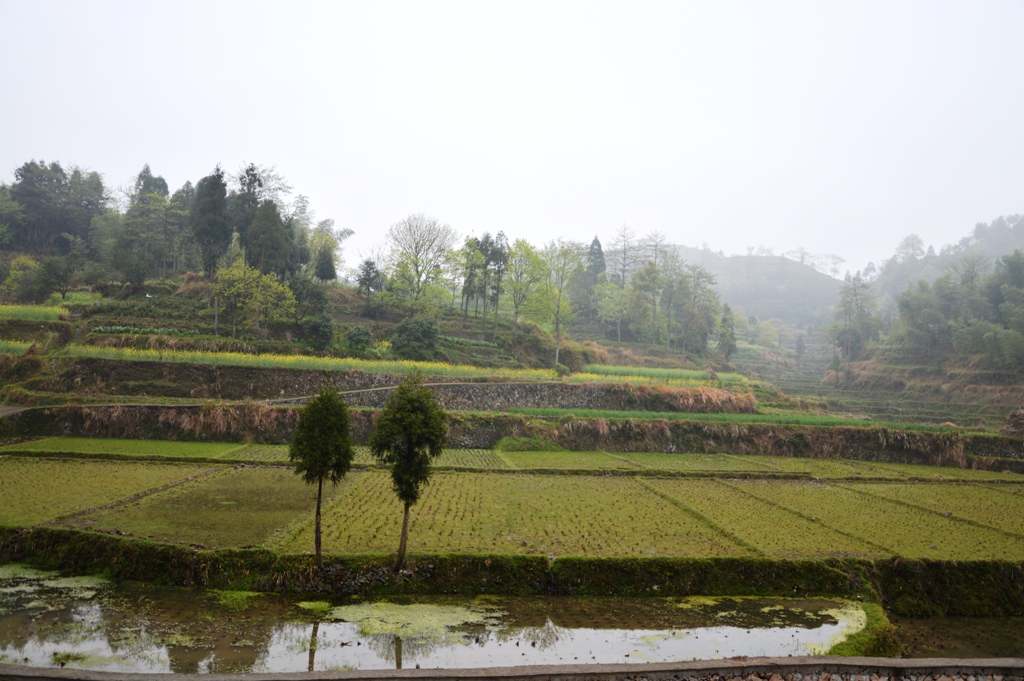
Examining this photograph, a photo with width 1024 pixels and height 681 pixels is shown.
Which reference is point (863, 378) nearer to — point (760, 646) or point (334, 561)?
point (760, 646)

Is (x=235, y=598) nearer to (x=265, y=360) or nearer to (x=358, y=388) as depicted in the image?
(x=358, y=388)

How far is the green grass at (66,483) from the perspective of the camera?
13211mm

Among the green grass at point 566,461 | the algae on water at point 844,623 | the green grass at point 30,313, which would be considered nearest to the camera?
the algae on water at point 844,623

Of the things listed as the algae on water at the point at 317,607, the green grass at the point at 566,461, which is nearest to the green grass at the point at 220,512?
the algae on water at the point at 317,607

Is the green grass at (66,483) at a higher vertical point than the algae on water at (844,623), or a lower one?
higher

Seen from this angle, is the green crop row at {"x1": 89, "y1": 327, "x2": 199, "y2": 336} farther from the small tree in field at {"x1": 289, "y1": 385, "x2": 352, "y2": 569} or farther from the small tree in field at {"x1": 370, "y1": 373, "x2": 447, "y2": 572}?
the small tree in field at {"x1": 370, "y1": 373, "x2": 447, "y2": 572}

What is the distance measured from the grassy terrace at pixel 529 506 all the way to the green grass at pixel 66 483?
0.18 ft

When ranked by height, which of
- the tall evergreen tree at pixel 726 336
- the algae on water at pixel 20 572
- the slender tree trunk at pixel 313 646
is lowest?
the algae on water at pixel 20 572

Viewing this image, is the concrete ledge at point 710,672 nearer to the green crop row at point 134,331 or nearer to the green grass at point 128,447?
the green grass at point 128,447

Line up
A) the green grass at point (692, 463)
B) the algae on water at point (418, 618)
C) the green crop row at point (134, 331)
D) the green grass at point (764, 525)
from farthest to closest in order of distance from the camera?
the green crop row at point (134, 331) < the green grass at point (692, 463) < the green grass at point (764, 525) < the algae on water at point (418, 618)

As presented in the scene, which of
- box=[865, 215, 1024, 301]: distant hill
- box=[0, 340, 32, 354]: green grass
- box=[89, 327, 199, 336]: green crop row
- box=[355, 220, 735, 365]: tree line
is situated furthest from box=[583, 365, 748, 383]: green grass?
box=[865, 215, 1024, 301]: distant hill

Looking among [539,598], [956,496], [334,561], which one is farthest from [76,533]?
[956,496]

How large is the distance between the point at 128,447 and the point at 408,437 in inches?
601

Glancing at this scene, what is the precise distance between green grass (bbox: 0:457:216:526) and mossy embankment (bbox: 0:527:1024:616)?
160 centimetres
